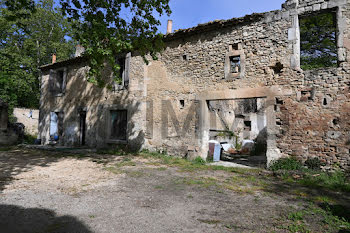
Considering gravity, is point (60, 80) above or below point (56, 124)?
above

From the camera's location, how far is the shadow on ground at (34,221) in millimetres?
2459

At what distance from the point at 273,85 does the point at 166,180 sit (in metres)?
4.12

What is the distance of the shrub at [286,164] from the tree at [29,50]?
18.1 m

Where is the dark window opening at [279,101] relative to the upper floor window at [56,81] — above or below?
below

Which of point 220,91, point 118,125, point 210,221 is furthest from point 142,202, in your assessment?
point 118,125

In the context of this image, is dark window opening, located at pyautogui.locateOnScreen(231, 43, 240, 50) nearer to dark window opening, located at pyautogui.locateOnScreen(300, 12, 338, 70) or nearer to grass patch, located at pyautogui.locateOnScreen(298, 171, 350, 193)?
grass patch, located at pyautogui.locateOnScreen(298, 171, 350, 193)

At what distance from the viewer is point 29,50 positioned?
20016 mm

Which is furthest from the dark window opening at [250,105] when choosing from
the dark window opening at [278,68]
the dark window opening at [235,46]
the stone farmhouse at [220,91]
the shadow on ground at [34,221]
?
the shadow on ground at [34,221]

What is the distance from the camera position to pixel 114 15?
620 centimetres

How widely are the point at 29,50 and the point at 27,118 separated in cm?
658

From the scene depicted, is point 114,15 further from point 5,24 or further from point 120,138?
point 5,24

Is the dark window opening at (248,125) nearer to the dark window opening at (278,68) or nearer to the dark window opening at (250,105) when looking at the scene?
the dark window opening at (250,105)

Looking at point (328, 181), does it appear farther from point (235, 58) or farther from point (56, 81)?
point (56, 81)

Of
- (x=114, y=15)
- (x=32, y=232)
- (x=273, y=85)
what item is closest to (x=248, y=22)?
(x=273, y=85)
